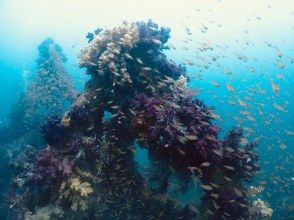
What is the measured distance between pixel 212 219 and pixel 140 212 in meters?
2.16

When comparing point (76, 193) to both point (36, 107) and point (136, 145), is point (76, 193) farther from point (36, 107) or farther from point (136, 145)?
point (36, 107)

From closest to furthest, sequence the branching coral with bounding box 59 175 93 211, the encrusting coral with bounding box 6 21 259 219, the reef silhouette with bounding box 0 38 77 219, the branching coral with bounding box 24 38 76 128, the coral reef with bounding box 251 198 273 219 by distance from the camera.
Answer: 1. the encrusting coral with bounding box 6 21 259 219
2. the branching coral with bounding box 59 175 93 211
3. the coral reef with bounding box 251 198 273 219
4. the reef silhouette with bounding box 0 38 77 219
5. the branching coral with bounding box 24 38 76 128

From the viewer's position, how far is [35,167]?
9461mm

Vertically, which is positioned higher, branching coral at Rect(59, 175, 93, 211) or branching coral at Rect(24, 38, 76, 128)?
branching coral at Rect(24, 38, 76, 128)

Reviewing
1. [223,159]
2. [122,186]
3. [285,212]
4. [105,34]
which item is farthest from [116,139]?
[285,212]

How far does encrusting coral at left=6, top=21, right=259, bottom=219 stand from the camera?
329 inches

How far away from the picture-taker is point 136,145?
983 cm

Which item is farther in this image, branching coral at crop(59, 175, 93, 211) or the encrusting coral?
branching coral at crop(59, 175, 93, 211)

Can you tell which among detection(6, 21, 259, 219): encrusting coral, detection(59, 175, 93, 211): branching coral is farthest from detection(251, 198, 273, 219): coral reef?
detection(59, 175, 93, 211): branching coral

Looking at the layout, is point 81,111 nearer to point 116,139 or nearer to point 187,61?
point 116,139

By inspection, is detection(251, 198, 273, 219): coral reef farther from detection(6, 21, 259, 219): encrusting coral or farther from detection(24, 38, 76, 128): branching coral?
detection(24, 38, 76, 128): branching coral

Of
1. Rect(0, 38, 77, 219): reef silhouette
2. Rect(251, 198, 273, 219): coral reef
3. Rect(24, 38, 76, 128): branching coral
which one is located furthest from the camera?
Rect(24, 38, 76, 128): branching coral

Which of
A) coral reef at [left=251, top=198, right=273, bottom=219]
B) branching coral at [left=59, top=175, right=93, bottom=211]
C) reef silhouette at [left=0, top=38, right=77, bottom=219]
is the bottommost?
branching coral at [left=59, top=175, right=93, bottom=211]

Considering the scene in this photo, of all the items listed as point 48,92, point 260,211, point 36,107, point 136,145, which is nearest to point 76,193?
point 136,145
